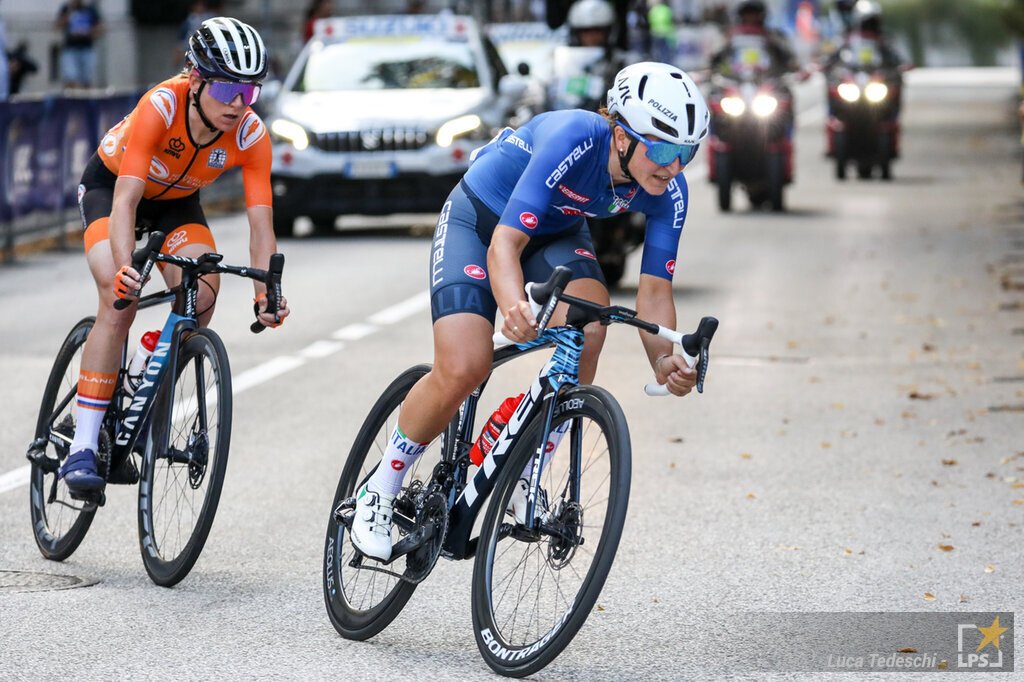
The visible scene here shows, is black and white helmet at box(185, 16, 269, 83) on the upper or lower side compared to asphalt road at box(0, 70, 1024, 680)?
upper

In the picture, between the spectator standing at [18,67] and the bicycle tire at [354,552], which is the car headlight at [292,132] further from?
the bicycle tire at [354,552]

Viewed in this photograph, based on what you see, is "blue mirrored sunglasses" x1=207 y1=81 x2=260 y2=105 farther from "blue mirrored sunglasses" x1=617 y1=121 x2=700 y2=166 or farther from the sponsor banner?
the sponsor banner

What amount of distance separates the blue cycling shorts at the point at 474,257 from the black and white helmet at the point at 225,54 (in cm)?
101

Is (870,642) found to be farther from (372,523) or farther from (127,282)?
(127,282)

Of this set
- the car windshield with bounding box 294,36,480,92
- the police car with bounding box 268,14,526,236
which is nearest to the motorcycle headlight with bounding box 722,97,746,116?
the police car with bounding box 268,14,526,236

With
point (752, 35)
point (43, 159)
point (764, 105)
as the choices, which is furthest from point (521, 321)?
point (752, 35)

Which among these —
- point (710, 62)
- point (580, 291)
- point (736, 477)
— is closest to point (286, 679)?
point (580, 291)

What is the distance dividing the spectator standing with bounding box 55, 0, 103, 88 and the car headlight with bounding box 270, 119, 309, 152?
9.33 meters

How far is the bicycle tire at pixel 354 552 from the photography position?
220 inches

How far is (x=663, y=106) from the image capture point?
16.8 ft

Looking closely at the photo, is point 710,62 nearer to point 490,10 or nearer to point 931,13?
point 490,10

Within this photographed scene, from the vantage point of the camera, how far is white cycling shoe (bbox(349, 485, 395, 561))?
552 centimetres

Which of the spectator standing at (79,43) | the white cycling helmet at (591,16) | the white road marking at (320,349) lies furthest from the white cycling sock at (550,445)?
the spectator standing at (79,43)

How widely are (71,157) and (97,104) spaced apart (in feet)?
3.34
